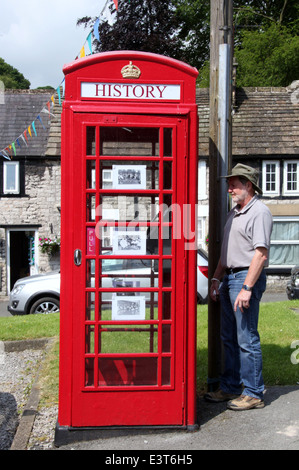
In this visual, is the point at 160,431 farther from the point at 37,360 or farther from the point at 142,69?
the point at 37,360

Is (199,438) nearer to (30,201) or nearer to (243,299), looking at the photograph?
(243,299)

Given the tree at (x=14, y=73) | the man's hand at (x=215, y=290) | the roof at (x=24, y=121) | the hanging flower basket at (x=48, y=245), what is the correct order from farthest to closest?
the tree at (x=14, y=73) → the roof at (x=24, y=121) → the hanging flower basket at (x=48, y=245) → the man's hand at (x=215, y=290)

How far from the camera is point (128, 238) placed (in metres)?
4.05

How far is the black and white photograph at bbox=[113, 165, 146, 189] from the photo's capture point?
3.95m

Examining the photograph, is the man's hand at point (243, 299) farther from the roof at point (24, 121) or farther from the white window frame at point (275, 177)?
the roof at point (24, 121)

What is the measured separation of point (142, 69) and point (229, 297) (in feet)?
6.39

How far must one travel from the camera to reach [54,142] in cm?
2019

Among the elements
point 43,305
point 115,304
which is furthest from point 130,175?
point 43,305

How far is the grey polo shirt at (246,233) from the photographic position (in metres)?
4.14

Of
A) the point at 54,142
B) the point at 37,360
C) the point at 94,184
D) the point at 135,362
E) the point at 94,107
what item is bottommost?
the point at 37,360

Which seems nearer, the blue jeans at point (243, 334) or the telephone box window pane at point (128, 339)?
the telephone box window pane at point (128, 339)

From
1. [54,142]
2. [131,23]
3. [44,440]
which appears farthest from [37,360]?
[131,23]

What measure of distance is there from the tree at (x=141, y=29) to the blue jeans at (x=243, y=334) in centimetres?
2035

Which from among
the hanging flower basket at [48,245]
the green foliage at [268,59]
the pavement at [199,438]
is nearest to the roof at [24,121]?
the hanging flower basket at [48,245]
